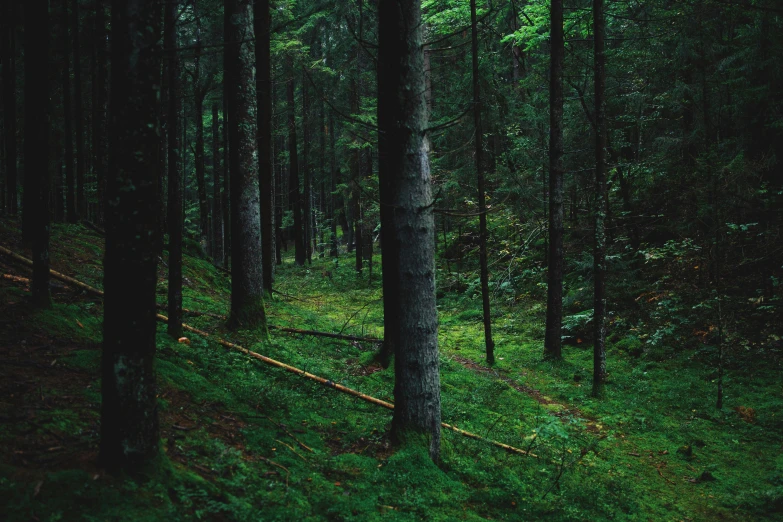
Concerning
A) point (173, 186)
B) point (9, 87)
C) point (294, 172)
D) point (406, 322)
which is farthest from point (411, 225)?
point (294, 172)

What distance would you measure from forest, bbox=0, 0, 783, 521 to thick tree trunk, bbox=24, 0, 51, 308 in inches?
1.9

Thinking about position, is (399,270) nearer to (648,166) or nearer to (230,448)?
(230,448)

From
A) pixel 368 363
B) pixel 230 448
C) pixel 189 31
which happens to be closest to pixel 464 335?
pixel 368 363

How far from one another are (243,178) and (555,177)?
27.0 feet

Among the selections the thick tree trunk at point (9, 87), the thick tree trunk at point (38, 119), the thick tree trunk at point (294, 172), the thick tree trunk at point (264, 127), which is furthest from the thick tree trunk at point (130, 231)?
the thick tree trunk at point (294, 172)

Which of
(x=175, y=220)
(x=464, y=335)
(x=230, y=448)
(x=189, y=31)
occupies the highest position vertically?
(x=189, y=31)

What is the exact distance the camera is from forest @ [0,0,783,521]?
12.7 feet

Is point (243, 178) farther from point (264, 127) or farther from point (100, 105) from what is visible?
point (100, 105)

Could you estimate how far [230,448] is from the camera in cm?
497

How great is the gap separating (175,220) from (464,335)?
38.6ft

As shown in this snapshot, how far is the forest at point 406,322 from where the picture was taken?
3.87 metres

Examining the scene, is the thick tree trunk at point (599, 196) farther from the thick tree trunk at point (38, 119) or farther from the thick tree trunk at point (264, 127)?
the thick tree trunk at point (38, 119)

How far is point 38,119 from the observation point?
676 cm

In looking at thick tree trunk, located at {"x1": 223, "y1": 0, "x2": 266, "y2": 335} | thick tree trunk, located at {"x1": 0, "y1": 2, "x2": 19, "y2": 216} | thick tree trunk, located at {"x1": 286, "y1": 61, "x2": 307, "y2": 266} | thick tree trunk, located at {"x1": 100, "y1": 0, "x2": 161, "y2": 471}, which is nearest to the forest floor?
thick tree trunk, located at {"x1": 100, "y1": 0, "x2": 161, "y2": 471}
